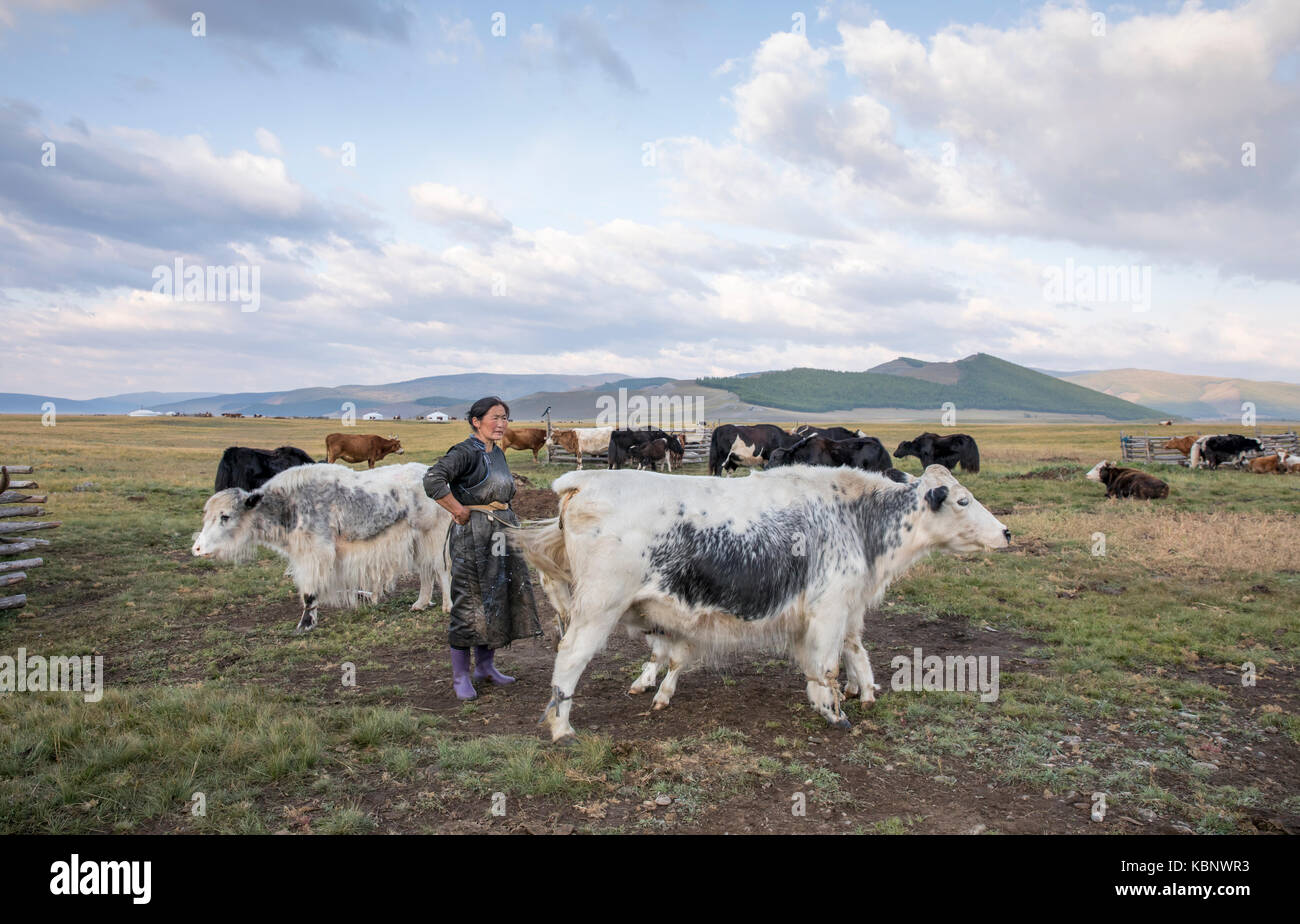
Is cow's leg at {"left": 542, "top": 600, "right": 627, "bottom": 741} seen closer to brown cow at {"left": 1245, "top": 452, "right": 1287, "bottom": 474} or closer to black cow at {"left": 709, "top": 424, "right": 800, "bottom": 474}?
black cow at {"left": 709, "top": 424, "right": 800, "bottom": 474}

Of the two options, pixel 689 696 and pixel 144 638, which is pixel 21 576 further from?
pixel 689 696

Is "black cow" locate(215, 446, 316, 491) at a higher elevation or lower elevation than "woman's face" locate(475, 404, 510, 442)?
lower

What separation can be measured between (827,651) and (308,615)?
616cm

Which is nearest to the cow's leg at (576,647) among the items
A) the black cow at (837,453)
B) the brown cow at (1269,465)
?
the black cow at (837,453)

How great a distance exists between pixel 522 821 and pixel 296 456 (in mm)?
14358

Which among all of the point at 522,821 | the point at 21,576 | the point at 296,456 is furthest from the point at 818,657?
the point at 296,456

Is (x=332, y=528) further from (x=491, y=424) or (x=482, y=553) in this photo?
(x=491, y=424)

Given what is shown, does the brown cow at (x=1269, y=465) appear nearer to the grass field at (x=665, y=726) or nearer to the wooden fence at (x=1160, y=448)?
the wooden fence at (x=1160, y=448)

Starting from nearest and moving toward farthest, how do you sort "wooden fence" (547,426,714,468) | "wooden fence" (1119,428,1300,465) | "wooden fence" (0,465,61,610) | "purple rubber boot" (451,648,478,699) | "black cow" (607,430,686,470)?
"purple rubber boot" (451,648,478,699) < "wooden fence" (0,465,61,610) < "black cow" (607,430,686,470) < "wooden fence" (1119,428,1300,465) < "wooden fence" (547,426,714,468)

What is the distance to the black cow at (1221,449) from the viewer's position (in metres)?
26.5

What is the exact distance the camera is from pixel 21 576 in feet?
29.0

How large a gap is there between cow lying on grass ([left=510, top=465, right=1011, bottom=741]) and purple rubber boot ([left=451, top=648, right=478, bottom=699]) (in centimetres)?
116

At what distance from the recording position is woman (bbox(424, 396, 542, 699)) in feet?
18.9

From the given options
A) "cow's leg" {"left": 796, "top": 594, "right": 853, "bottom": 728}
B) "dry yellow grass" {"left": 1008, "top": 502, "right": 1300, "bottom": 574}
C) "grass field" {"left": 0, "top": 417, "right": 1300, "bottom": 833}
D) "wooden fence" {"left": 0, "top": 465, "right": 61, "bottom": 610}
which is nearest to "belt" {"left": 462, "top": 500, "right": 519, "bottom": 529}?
"grass field" {"left": 0, "top": 417, "right": 1300, "bottom": 833}
